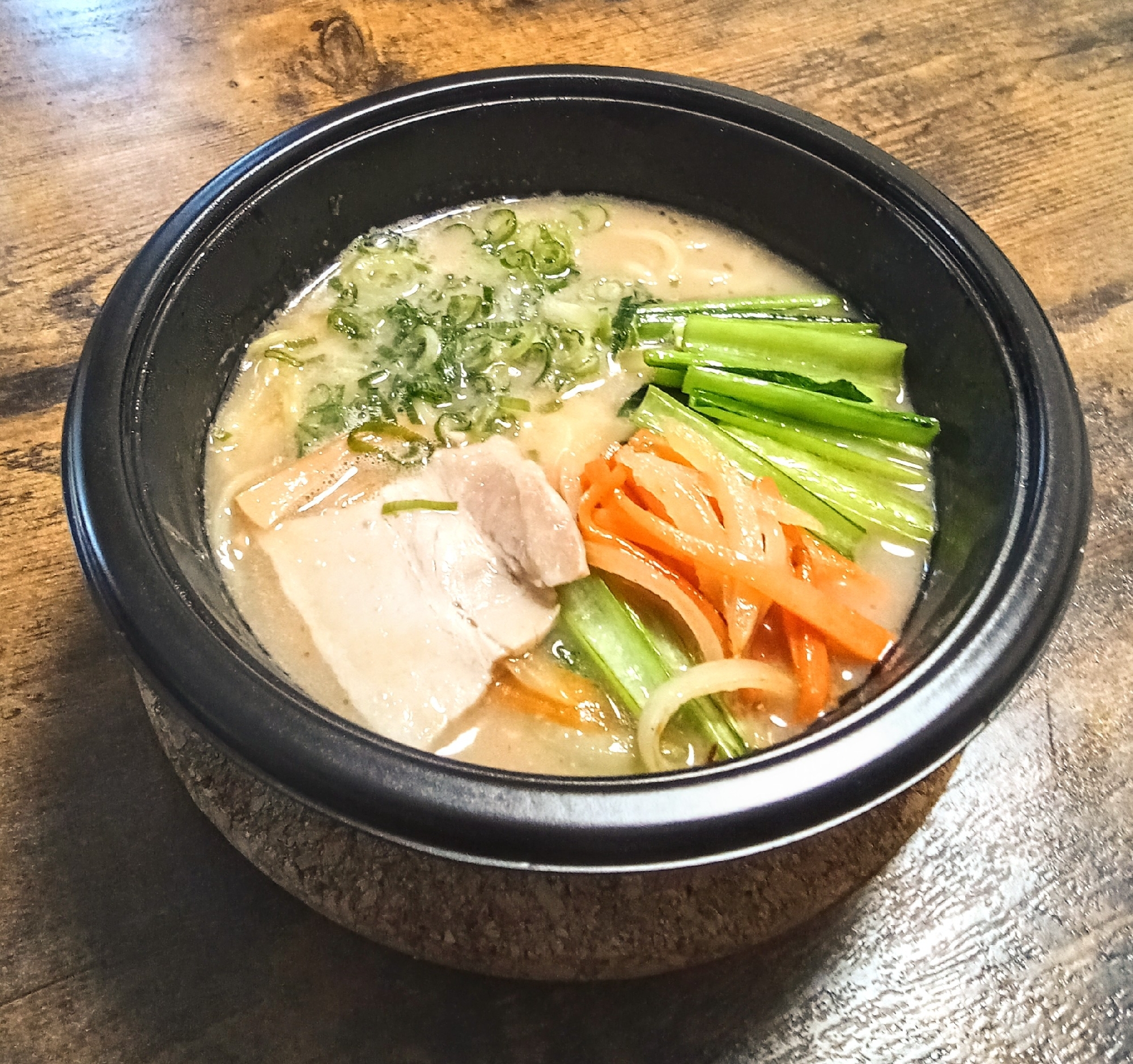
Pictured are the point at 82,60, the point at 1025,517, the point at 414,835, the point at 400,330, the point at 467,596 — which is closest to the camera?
the point at 414,835

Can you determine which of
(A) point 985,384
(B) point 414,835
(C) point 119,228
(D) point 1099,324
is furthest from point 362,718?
(D) point 1099,324

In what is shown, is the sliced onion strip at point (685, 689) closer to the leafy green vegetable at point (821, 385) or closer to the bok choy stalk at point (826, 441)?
the bok choy stalk at point (826, 441)

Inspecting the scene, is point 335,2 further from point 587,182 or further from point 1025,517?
point 1025,517

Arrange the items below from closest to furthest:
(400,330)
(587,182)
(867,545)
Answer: (867,545) → (400,330) → (587,182)

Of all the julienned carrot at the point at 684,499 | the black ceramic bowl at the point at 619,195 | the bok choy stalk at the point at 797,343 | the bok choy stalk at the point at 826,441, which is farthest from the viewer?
the bok choy stalk at the point at 797,343

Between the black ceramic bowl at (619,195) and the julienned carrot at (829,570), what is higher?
the black ceramic bowl at (619,195)

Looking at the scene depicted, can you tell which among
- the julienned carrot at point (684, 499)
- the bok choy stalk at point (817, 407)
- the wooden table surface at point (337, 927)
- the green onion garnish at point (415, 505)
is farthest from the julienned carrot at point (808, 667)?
the green onion garnish at point (415, 505)
